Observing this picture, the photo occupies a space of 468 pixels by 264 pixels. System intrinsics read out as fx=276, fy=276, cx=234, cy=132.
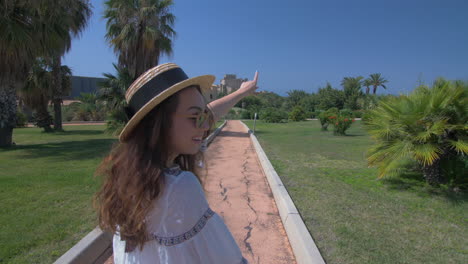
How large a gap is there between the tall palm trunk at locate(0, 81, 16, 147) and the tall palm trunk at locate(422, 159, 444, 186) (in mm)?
13222

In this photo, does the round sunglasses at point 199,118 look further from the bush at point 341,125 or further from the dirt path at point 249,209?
the bush at point 341,125

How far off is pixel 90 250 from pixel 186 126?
259 cm

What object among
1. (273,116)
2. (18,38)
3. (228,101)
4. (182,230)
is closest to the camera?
(182,230)

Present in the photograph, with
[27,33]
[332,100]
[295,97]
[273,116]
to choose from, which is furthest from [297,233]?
[295,97]

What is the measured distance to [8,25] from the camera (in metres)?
8.03

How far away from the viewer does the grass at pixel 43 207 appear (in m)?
3.01

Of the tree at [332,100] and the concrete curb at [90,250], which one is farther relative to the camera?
the tree at [332,100]

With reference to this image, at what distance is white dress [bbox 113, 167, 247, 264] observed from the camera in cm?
94

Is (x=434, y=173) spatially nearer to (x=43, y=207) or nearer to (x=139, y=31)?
(x=43, y=207)

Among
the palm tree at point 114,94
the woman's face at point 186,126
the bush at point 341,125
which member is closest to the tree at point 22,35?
the palm tree at point 114,94

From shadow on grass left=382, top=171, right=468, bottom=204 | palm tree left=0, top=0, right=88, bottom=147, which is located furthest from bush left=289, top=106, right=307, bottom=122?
shadow on grass left=382, top=171, right=468, bottom=204

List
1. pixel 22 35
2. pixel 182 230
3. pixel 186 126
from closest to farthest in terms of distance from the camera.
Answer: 1. pixel 182 230
2. pixel 186 126
3. pixel 22 35

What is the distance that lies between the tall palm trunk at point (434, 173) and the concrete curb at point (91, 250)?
522cm

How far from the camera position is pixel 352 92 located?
4819cm
